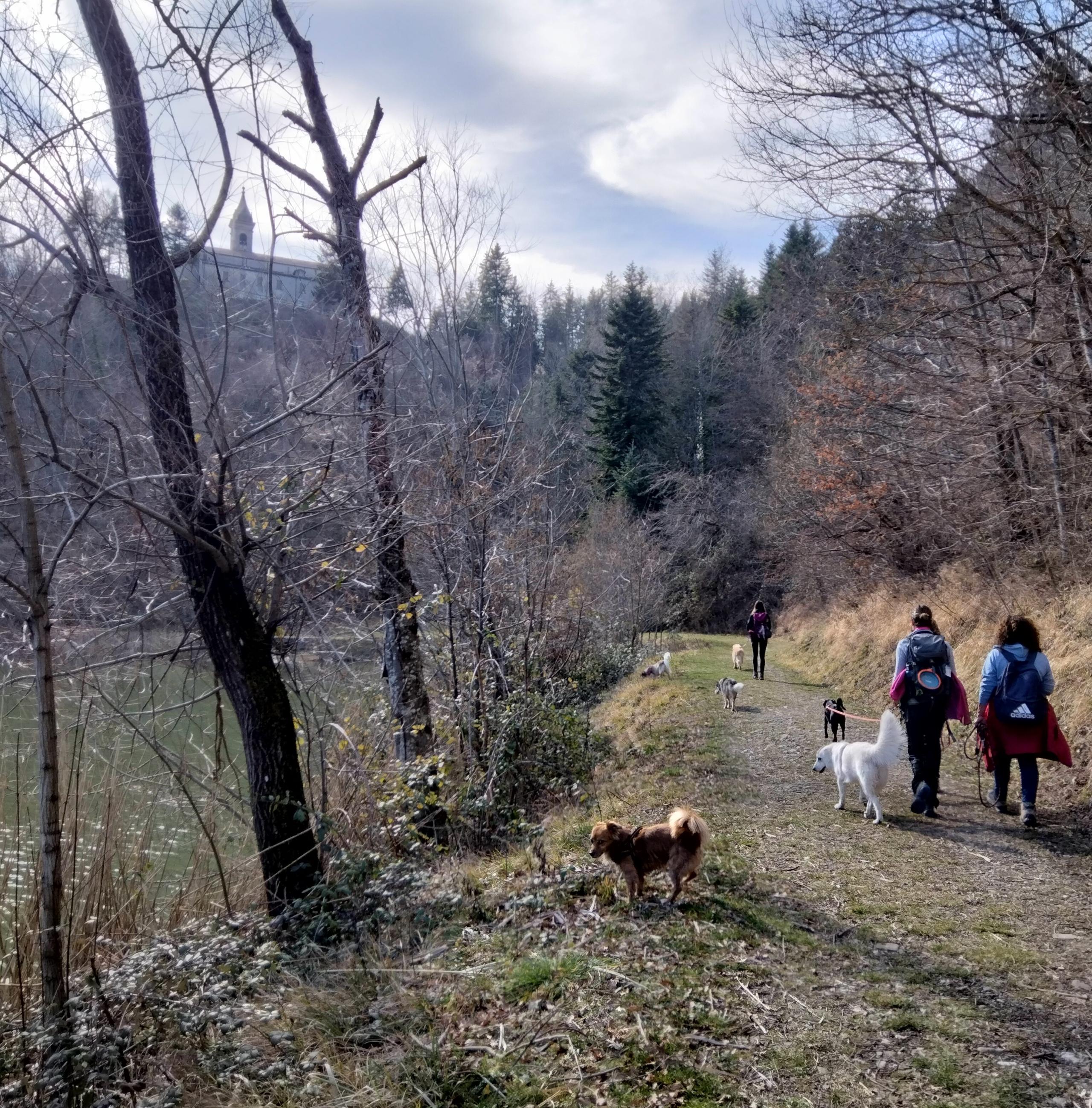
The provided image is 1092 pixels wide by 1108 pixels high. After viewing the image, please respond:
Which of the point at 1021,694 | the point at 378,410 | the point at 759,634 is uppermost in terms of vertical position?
the point at 378,410

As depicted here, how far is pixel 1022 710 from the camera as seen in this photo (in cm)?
729

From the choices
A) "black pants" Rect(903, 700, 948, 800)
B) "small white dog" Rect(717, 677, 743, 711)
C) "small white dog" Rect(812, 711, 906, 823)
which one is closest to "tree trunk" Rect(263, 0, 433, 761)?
"small white dog" Rect(812, 711, 906, 823)

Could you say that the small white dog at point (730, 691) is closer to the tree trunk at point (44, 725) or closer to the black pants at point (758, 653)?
the black pants at point (758, 653)

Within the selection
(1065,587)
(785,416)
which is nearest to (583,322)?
(785,416)

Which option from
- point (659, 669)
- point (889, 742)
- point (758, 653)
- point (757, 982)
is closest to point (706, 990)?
point (757, 982)

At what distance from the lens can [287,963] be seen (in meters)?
5.68

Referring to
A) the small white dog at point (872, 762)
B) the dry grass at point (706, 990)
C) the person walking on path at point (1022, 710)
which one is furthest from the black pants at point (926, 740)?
the dry grass at point (706, 990)

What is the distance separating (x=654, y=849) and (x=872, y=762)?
284 cm

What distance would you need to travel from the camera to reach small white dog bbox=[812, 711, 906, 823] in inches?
296

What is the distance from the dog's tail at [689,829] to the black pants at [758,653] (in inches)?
547

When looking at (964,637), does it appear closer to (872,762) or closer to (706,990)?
(872,762)

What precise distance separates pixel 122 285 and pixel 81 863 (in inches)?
163

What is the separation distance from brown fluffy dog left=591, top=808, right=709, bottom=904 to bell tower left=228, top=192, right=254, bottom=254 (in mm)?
A: 4736

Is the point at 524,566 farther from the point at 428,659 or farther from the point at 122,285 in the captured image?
the point at 122,285
